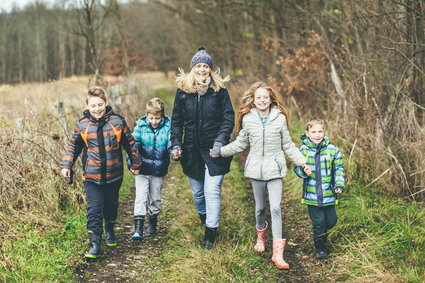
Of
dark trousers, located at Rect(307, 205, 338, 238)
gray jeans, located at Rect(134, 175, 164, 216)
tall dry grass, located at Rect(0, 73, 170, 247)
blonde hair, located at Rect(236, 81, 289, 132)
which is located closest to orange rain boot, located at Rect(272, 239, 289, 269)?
dark trousers, located at Rect(307, 205, 338, 238)

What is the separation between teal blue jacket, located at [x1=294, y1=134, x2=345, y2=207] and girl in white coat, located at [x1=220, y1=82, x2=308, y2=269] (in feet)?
0.60

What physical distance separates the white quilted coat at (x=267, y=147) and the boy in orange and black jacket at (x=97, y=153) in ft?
3.86

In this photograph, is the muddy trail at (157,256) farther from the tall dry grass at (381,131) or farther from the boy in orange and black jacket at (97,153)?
the tall dry grass at (381,131)

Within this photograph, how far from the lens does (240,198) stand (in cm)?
645

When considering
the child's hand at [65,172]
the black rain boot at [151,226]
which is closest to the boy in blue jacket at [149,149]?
the black rain boot at [151,226]

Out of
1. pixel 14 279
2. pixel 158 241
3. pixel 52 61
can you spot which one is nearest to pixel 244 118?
pixel 158 241

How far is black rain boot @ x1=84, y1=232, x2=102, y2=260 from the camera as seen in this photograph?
4316mm

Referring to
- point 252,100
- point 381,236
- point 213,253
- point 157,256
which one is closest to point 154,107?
point 252,100

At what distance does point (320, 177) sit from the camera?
430cm

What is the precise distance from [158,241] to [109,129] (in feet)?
4.97

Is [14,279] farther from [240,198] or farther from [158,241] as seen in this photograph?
[240,198]

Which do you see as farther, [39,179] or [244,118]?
[39,179]

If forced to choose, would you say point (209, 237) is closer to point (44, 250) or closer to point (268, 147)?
point (268, 147)

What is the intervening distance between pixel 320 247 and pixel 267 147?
1.25 metres
